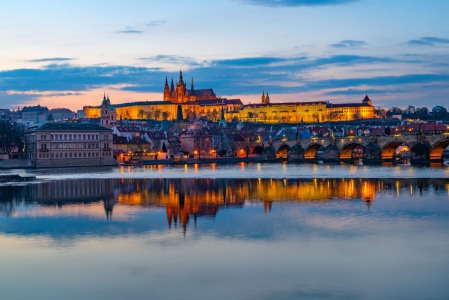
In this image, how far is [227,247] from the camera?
14875 mm

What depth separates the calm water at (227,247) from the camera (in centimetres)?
1130

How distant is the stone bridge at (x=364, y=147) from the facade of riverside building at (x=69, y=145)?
97.7 ft

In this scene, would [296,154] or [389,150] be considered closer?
[389,150]

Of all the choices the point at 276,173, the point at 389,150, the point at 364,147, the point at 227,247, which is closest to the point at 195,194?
the point at 227,247

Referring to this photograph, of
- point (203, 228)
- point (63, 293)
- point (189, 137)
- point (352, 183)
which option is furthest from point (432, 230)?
point (189, 137)

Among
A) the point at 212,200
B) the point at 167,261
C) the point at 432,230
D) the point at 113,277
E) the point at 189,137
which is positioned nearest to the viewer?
the point at 113,277

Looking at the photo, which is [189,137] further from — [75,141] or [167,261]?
[167,261]

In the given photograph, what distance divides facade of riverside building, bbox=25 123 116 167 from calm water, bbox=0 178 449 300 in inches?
1663

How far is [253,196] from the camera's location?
1085 inches

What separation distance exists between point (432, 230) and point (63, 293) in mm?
11978

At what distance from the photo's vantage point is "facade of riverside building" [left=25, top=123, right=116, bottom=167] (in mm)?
67375

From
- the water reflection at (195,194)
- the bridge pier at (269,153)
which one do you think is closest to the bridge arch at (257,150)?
the bridge pier at (269,153)

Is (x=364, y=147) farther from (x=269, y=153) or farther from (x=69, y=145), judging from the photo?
(x=69, y=145)

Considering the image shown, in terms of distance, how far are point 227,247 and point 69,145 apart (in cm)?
5838
